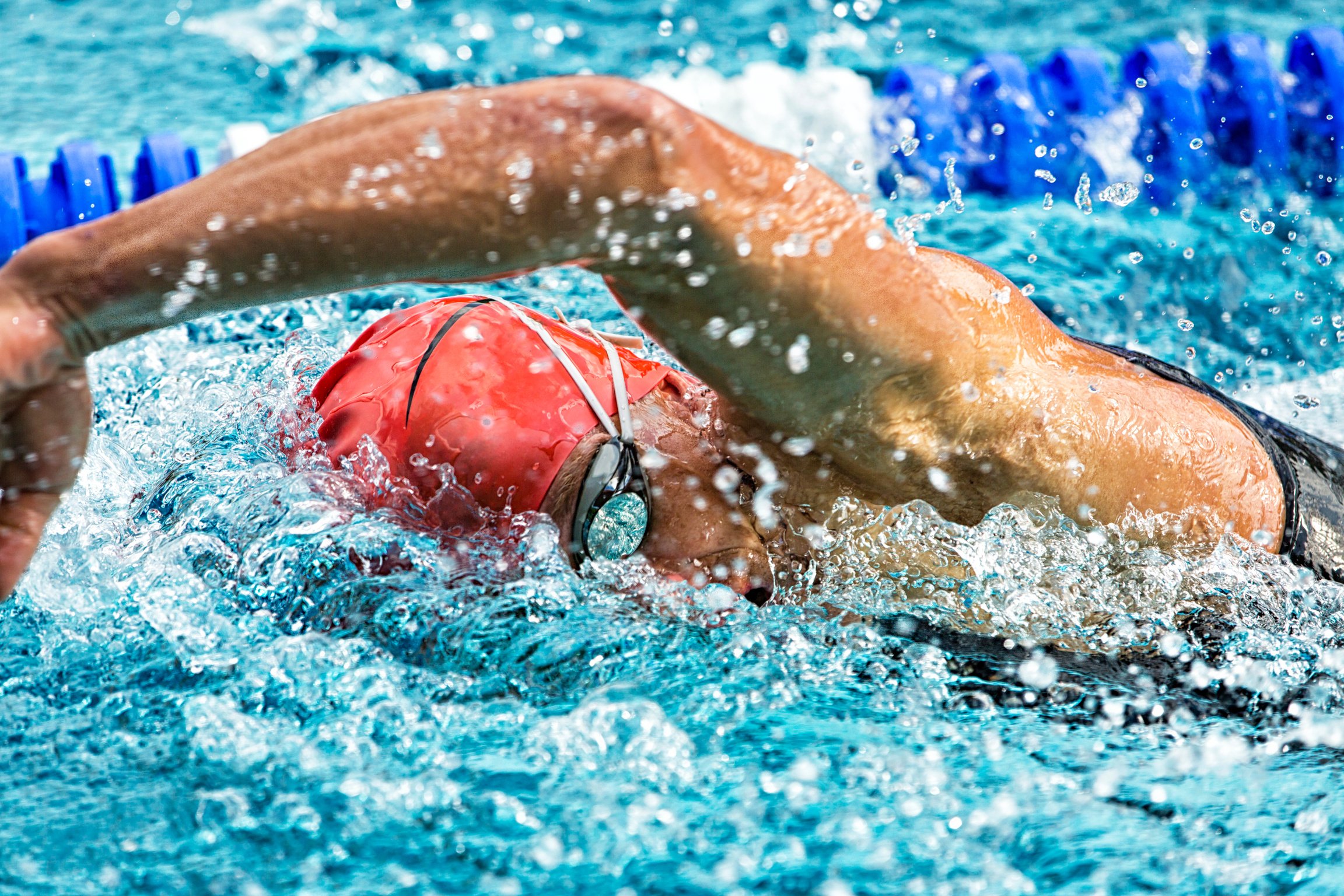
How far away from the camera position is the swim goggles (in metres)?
1.65

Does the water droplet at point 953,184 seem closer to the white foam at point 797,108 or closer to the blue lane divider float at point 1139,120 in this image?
the blue lane divider float at point 1139,120

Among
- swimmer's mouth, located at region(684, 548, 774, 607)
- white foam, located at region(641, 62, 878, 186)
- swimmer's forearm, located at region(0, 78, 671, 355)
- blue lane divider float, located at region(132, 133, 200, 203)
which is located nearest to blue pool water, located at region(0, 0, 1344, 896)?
swimmer's mouth, located at region(684, 548, 774, 607)

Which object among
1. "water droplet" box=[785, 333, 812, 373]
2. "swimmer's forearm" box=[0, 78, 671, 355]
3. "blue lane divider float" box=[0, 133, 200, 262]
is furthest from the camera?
"blue lane divider float" box=[0, 133, 200, 262]

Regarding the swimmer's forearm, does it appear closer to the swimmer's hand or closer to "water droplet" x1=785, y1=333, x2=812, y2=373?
the swimmer's hand

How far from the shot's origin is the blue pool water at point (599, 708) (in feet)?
4.58

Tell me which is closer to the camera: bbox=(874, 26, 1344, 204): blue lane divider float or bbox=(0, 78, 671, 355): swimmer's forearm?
bbox=(0, 78, 671, 355): swimmer's forearm

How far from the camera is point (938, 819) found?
1.44m

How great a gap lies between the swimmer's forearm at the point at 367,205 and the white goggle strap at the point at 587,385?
20.7 inches

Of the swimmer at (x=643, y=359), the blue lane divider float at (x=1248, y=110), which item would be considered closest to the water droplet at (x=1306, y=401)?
the swimmer at (x=643, y=359)

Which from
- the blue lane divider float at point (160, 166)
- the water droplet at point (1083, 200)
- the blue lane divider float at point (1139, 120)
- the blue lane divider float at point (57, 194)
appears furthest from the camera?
the blue lane divider float at point (1139, 120)

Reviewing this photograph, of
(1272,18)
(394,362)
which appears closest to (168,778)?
(394,362)

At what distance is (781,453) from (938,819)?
483 mm

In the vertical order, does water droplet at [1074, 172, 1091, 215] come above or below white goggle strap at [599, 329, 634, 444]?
below

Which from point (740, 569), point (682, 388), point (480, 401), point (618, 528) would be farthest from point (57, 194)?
point (740, 569)
